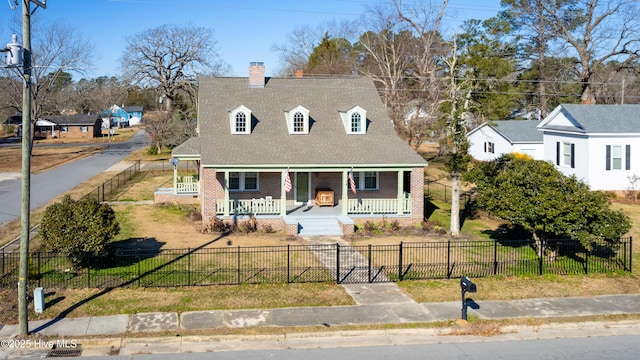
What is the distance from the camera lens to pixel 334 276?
18.7 m

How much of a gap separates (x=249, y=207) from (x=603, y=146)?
21.0 metres

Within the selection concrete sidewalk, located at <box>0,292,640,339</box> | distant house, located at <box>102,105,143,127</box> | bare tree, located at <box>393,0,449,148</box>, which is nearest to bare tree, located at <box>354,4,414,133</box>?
bare tree, located at <box>393,0,449,148</box>

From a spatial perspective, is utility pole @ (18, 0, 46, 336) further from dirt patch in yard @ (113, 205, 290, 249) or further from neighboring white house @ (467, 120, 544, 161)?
neighboring white house @ (467, 120, 544, 161)

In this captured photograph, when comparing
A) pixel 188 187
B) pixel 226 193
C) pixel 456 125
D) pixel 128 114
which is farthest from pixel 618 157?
pixel 128 114

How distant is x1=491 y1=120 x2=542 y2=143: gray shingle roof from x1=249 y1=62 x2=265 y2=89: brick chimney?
23539mm

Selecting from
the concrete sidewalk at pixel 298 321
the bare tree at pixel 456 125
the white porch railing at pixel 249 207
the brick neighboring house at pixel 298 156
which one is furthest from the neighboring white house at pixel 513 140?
the concrete sidewalk at pixel 298 321

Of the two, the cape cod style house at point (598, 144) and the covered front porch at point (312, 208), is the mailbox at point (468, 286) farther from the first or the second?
the cape cod style house at point (598, 144)

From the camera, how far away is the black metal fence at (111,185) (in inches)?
1355

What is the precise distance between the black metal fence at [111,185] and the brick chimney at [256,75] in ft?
33.7

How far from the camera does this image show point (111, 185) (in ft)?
129

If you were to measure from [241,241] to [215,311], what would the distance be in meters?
8.94

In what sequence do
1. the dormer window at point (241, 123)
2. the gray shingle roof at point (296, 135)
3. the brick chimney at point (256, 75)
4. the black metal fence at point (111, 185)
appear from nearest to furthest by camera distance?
the gray shingle roof at point (296, 135) < the dormer window at point (241, 123) < the brick chimney at point (256, 75) < the black metal fence at point (111, 185)

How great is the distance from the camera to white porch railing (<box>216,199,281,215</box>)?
2680 centimetres

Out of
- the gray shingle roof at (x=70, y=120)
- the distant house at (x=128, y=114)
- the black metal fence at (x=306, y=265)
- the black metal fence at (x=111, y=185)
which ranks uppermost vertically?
the distant house at (x=128, y=114)
